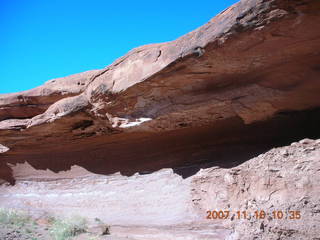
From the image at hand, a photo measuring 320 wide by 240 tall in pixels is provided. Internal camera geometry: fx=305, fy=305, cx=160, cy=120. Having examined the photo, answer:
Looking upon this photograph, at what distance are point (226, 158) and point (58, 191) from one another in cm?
456

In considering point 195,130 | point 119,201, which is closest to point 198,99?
point 195,130

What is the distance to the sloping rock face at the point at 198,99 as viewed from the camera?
A: 141 inches

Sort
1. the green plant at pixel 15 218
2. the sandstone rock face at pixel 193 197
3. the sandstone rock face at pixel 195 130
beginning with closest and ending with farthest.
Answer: the sandstone rock face at pixel 193 197 < the sandstone rock face at pixel 195 130 < the green plant at pixel 15 218

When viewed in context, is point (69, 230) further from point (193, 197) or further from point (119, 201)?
point (193, 197)

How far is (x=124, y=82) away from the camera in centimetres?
488

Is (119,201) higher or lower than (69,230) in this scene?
higher

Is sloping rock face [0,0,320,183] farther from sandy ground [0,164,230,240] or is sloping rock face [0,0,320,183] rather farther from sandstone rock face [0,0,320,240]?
sandy ground [0,164,230,240]

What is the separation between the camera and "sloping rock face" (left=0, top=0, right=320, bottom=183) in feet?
11.8

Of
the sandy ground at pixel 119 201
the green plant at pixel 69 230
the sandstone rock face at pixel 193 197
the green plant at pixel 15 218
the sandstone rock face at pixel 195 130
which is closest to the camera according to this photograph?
the sandstone rock face at pixel 193 197

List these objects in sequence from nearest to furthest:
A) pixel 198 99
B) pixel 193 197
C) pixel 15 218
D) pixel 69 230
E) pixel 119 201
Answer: pixel 198 99 → pixel 193 197 → pixel 69 230 → pixel 119 201 → pixel 15 218

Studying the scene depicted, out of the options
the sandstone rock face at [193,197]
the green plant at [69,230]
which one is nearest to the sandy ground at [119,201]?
the sandstone rock face at [193,197]

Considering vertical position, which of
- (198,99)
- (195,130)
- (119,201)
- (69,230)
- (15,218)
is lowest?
(69,230)

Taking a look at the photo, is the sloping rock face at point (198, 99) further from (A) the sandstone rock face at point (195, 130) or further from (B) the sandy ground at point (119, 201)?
(B) the sandy ground at point (119, 201)

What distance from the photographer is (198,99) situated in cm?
479
